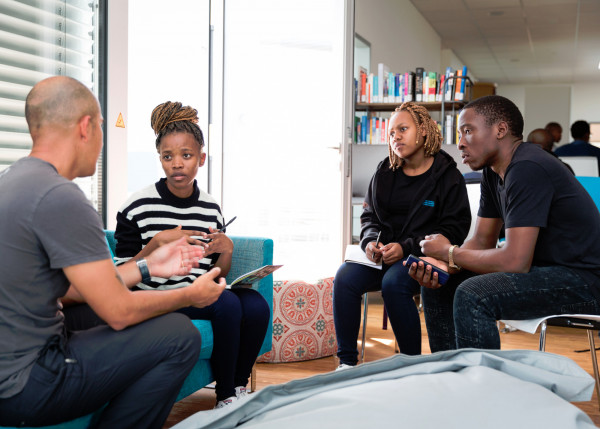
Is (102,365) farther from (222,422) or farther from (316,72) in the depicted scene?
(316,72)

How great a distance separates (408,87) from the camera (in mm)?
4906

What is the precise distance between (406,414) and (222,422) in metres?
0.43

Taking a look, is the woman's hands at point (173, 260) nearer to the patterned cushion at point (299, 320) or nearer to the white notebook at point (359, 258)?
the white notebook at point (359, 258)

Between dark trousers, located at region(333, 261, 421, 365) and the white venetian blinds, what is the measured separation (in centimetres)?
153

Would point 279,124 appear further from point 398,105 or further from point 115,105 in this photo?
point 115,105

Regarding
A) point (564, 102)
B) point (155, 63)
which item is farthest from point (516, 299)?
point (564, 102)

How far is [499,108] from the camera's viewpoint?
2.12 m

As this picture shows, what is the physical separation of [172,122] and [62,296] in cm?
100

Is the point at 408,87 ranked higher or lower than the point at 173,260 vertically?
higher

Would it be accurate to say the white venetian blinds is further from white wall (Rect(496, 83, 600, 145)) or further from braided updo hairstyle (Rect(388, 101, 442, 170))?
white wall (Rect(496, 83, 600, 145))

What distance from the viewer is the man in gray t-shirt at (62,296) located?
1253 mm

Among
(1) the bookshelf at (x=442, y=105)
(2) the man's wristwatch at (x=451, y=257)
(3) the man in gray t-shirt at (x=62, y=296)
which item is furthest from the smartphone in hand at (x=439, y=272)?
(1) the bookshelf at (x=442, y=105)

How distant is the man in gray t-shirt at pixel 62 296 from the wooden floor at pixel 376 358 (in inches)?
29.6

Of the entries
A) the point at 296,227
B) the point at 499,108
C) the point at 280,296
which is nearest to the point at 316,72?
the point at 296,227
